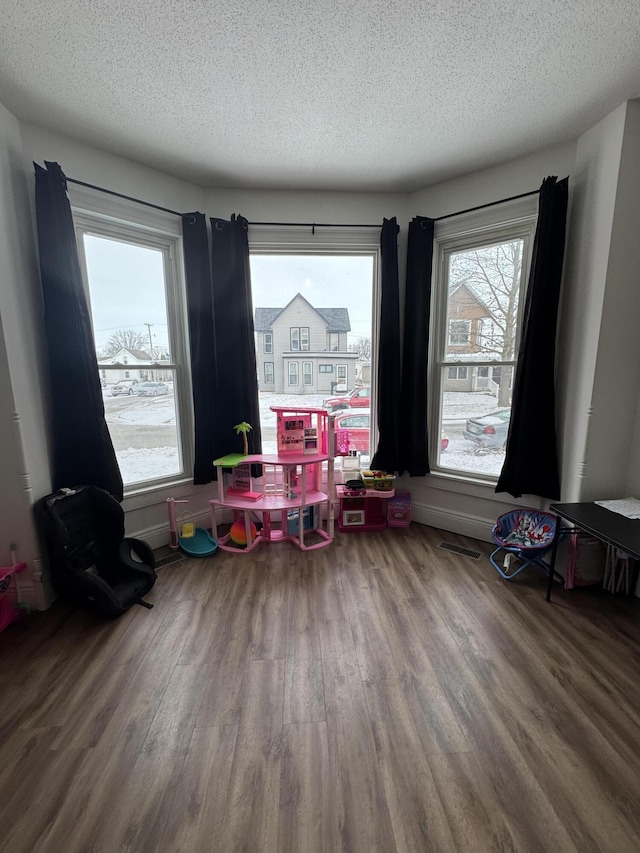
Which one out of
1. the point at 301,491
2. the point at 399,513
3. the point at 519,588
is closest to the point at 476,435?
the point at 399,513

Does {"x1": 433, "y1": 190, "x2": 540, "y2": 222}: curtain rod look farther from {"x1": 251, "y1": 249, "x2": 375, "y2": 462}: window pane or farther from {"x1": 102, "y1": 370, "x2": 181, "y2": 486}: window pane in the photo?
{"x1": 102, "y1": 370, "x2": 181, "y2": 486}: window pane

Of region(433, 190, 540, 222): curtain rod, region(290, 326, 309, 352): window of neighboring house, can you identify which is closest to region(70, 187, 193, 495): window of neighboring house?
region(290, 326, 309, 352): window of neighboring house

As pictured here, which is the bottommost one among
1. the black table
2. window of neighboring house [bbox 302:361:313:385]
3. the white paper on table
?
the black table

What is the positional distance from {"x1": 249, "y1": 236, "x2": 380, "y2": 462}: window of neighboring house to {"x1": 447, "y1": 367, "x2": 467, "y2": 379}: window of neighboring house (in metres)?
0.66

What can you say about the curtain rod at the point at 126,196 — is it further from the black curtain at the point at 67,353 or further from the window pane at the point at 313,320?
the window pane at the point at 313,320

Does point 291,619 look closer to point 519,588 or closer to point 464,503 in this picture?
point 519,588

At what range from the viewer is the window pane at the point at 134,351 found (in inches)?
95.5

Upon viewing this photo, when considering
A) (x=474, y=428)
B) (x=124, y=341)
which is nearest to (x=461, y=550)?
(x=474, y=428)

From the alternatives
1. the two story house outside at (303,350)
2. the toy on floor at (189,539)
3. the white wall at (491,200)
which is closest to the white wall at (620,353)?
the white wall at (491,200)

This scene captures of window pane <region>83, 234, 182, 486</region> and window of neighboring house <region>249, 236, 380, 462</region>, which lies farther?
window of neighboring house <region>249, 236, 380, 462</region>

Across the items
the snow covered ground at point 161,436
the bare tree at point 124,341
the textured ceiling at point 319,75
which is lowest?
the snow covered ground at point 161,436

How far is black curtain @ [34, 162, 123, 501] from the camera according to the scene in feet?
6.50

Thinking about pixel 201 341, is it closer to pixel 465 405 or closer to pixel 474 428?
pixel 465 405

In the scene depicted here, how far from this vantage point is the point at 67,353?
6.81 ft
